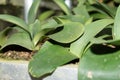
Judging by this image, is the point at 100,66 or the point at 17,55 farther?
the point at 17,55

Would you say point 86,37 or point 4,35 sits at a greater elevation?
point 86,37

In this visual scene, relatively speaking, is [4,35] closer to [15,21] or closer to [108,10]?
[15,21]

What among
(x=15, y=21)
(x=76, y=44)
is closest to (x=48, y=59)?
(x=76, y=44)

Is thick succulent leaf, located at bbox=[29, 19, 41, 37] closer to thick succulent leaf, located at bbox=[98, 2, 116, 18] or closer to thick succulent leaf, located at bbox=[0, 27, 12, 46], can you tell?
thick succulent leaf, located at bbox=[0, 27, 12, 46]

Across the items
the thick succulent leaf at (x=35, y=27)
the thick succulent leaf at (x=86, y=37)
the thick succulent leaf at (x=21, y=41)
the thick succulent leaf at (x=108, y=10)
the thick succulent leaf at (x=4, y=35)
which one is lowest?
the thick succulent leaf at (x=4, y=35)

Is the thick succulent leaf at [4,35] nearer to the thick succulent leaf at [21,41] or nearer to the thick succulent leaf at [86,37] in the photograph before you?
the thick succulent leaf at [21,41]

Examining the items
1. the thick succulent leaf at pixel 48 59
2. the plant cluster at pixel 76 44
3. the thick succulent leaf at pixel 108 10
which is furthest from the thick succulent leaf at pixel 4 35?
the thick succulent leaf at pixel 108 10

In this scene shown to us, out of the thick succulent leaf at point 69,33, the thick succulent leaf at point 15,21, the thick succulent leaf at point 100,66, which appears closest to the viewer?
the thick succulent leaf at point 100,66
